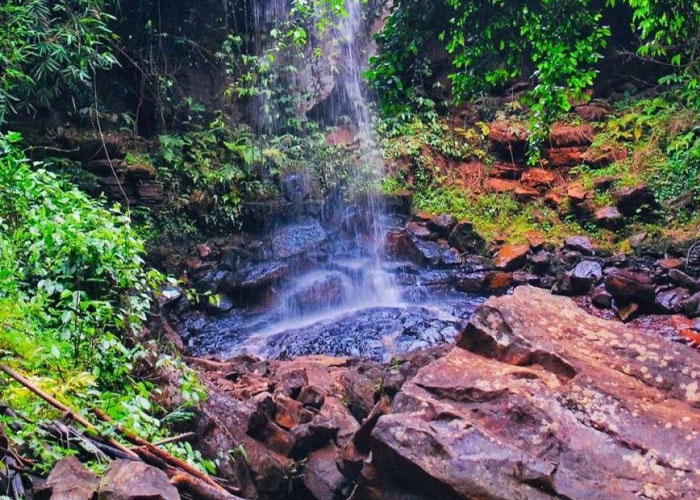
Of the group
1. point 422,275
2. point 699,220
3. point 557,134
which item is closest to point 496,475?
point 422,275

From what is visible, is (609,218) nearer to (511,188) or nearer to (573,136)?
(511,188)

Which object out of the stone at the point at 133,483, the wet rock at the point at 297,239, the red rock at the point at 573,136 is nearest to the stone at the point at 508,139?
the red rock at the point at 573,136

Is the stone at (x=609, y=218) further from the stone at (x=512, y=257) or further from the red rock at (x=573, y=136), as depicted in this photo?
the red rock at (x=573, y=136)

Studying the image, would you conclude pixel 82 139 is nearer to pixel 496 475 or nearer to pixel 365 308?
pixel 365 308

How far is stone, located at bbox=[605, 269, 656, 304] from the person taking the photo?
8141 millimetres

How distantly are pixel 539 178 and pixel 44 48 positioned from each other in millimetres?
10830

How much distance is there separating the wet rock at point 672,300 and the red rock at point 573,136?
556 cm

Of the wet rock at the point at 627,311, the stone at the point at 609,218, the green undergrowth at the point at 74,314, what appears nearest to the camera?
the green undergrowth at the point at 74,314

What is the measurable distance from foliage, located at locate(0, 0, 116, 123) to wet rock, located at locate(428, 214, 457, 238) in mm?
7507

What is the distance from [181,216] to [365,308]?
4.47m

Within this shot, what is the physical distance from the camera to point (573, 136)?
12.7 metres

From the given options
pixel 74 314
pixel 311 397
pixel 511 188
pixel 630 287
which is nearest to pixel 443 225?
pixel 511 188

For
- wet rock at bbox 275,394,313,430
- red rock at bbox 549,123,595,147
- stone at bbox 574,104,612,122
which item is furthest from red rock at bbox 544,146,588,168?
wet rock at bbox 275,394,313,430

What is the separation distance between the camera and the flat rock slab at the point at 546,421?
9.19ft
